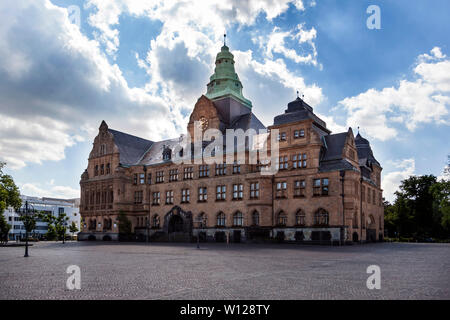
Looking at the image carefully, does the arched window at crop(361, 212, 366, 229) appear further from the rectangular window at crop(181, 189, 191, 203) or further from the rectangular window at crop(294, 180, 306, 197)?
the rectangular window at crop(181, 189, 191, 203)

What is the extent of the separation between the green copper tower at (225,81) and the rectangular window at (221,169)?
1480 cm

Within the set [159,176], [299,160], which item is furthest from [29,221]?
[299,160]

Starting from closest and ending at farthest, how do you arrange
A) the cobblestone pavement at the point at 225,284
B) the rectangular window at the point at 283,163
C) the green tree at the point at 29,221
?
the cobblestone pavement at the point at 225,284, the green tree at the point at 29,221, the rectangular window at the point at 283,163

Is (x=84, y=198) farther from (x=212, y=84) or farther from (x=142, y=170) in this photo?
(x=212, y=84)

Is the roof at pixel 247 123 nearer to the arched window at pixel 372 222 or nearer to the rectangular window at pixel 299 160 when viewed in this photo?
the rectangular window at pixel 299 160

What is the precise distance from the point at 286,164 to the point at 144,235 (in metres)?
27.8

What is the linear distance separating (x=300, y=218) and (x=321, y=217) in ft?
9.35

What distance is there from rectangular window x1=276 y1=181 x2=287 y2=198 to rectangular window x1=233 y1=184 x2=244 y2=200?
5.44 meters

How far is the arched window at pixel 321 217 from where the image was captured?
1821 inches

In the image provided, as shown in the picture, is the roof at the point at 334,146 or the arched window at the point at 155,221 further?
the arched window at the point at 155,221

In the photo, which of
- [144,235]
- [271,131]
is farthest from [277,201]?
[144,235]

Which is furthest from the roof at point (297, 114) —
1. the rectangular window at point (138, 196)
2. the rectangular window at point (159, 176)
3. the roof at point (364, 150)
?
the rectangular window at point (138, 196)

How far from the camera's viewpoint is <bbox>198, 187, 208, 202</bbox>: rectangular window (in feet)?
191

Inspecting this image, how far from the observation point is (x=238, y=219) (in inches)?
2122
